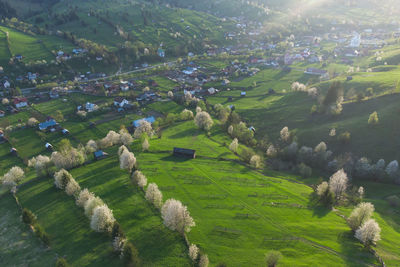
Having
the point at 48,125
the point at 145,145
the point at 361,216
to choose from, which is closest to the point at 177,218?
the point at 361,216

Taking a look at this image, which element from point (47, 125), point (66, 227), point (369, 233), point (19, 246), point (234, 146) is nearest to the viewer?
Result: point (369, 233)

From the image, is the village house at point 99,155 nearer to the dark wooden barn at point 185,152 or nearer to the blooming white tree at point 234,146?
the dark wooden barn at point 185,152

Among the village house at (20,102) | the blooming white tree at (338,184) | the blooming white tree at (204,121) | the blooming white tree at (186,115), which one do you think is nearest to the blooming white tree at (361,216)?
the blooming white tree at (338,184)

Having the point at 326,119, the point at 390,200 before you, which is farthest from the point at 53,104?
the point at 390,200

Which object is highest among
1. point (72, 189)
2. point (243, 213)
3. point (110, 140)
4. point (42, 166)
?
point (243, 213)

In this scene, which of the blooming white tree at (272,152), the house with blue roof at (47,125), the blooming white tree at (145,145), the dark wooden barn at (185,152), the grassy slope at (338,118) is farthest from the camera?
the house with blue roof at (47,125)

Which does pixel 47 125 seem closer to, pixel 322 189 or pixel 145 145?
pixel 145 145

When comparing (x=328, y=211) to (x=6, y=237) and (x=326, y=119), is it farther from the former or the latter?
(x=6, y=237)
